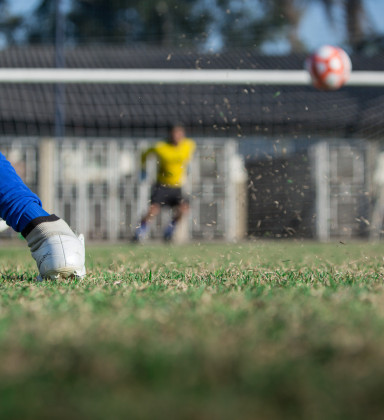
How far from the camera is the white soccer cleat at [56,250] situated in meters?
2.90

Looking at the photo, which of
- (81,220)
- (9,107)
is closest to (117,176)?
(81,220)

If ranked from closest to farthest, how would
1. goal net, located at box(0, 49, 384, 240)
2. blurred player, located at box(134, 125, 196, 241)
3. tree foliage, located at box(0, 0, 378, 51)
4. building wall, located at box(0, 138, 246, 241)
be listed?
blurred player, located at box(134, 125, 196, 241) → goal net, located at box(0, 49, 384, 240) → building wall, located at box(0, 138, 246, 241) → tree foliage, located at box(0, 0, 378, 51)

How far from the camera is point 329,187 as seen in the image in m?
14.5

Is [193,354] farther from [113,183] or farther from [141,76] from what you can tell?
[113,183]

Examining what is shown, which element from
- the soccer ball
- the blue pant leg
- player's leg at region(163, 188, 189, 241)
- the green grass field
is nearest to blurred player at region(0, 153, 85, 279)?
the blue pant leg

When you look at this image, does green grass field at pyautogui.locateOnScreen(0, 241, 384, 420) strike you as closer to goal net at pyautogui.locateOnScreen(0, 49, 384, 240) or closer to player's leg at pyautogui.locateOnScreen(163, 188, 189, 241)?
player's leg at pyautogui.locateOnScreen(163, 188, 189, 241)

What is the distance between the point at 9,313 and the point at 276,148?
14.8ft

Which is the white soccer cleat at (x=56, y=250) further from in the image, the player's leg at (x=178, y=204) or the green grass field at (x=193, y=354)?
the player's leg at (x=178, y=204)

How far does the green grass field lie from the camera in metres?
1.08

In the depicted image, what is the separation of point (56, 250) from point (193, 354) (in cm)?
163

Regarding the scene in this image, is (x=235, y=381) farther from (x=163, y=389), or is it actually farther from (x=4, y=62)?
(x=4, y=62)

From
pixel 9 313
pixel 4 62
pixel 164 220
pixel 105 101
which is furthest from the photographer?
pixel 4 62

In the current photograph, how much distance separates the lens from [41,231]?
298 centimetres

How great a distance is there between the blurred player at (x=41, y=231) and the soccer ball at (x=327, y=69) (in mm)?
3551
